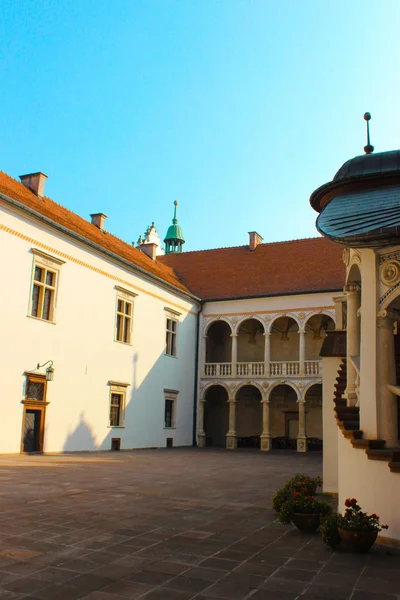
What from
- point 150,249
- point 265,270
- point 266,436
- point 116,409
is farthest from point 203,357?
point 116,409

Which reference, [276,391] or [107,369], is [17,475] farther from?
[276,391]

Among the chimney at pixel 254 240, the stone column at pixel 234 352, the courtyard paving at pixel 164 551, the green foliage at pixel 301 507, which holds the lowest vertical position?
the courtyard paving at pixel 164 551

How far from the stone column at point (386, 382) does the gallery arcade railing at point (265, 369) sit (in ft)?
72.3

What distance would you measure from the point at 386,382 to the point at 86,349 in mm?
16818

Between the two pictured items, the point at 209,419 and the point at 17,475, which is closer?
the point at 17,475

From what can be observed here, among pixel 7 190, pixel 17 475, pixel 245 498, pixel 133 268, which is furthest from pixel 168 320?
pixel 245 498

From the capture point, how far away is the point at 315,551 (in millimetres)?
6207

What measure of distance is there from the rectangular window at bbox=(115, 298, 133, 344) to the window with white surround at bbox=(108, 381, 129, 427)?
6.17 ft

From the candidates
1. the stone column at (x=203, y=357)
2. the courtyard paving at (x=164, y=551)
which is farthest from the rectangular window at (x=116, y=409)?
the courtyard paving at (x=164, y=551)

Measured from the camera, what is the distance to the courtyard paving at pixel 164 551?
4.82 meters

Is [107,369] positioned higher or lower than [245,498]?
higher

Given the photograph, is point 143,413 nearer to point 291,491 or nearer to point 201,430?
point 201,430

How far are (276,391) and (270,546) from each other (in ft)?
87.5

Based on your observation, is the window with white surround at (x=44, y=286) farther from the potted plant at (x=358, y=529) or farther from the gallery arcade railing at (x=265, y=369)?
the potted plant at (x=358, y=529)
